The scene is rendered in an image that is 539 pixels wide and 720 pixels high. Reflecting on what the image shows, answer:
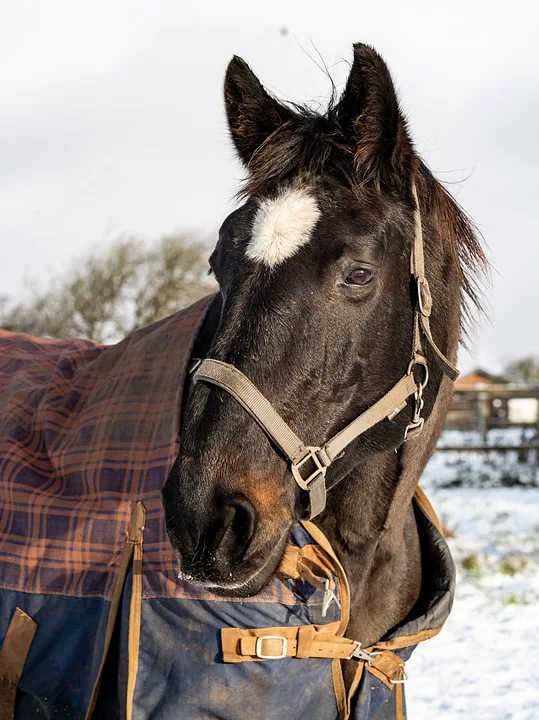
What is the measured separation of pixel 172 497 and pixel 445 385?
44.8 inches

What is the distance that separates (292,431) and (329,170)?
79 centimetres

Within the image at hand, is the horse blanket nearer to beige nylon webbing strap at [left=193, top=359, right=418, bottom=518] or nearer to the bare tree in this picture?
beige nylon webbing strap at [left=193, top=359, right=418, bottom=518]

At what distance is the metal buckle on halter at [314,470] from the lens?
6.77ft

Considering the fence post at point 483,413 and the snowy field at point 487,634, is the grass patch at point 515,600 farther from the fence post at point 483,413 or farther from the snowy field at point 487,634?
the fence post at point 483,413

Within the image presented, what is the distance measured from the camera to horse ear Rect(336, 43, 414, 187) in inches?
88.2

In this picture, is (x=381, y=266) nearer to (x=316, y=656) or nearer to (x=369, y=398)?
(x=369, y=398)

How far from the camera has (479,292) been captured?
2.78 m

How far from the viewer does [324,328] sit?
213 cm

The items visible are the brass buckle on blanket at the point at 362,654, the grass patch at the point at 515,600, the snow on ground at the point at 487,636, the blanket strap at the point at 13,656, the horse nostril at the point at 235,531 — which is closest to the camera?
the horse nostril at the point at 235,531

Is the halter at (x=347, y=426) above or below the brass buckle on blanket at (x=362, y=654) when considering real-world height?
above

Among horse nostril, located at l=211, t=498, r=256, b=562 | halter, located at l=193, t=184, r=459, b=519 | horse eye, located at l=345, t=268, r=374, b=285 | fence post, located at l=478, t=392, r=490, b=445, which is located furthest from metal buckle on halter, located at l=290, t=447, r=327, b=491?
fence post, located at l=478, t=392, r=490, b=445

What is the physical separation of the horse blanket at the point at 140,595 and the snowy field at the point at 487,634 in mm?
2392

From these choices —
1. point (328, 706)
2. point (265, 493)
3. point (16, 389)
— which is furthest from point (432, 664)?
point (265, 493)

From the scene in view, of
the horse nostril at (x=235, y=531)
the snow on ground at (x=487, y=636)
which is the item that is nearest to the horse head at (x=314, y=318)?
the horse nostril at (x=235, y=531)
